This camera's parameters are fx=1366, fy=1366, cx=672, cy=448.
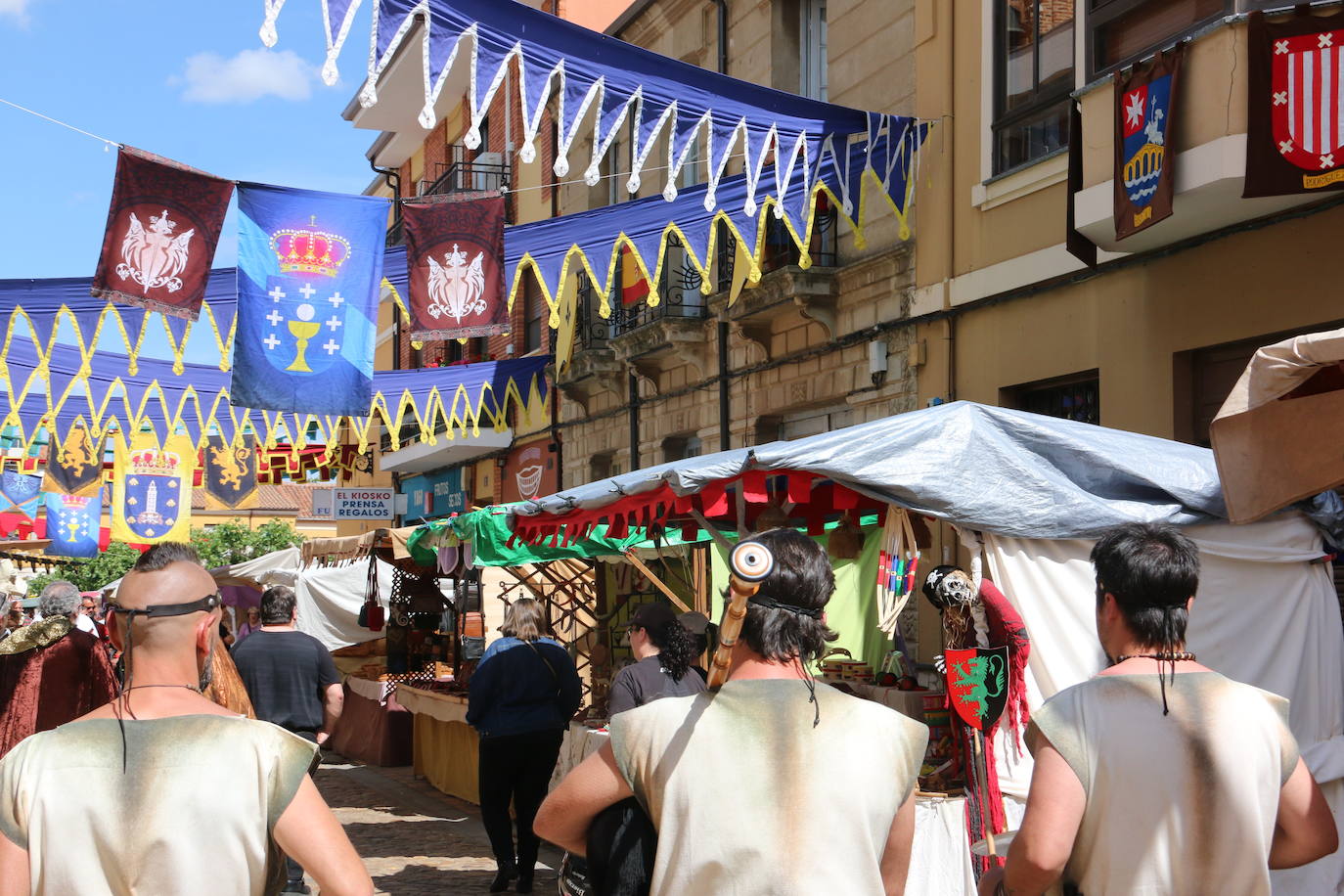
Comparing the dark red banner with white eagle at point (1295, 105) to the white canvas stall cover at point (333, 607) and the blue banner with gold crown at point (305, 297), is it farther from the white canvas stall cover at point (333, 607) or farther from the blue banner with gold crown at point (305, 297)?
the white canvas stall cover at point (333, 607)

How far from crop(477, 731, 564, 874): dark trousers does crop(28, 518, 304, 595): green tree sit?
3926 centimetres

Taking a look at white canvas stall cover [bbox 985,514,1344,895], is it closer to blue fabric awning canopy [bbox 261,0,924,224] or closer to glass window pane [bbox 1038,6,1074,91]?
blue fabric awning canopy [bbox 261,0,924,224]

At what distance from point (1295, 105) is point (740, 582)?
22.7ft

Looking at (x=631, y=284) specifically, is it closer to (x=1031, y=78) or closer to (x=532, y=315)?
(x=532, y=315)

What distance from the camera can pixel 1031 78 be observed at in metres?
11.5

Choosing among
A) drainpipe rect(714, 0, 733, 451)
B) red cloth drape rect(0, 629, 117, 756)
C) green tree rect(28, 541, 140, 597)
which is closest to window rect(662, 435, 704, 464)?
drainpipe rect(714, 0, 733, 451)

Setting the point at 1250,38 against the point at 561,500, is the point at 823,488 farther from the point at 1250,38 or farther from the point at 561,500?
the point at 1250,38

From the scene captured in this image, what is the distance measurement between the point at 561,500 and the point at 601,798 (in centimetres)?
661

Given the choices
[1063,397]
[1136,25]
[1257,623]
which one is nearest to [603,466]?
[1063,397]

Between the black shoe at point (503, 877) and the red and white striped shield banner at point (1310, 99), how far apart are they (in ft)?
21.4

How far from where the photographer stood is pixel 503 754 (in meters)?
9.12

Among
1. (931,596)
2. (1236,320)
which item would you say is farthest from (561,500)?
(1236,320)

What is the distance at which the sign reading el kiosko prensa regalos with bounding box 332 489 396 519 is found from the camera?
966 inches

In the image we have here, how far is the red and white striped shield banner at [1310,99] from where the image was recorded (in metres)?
→ 7.91
